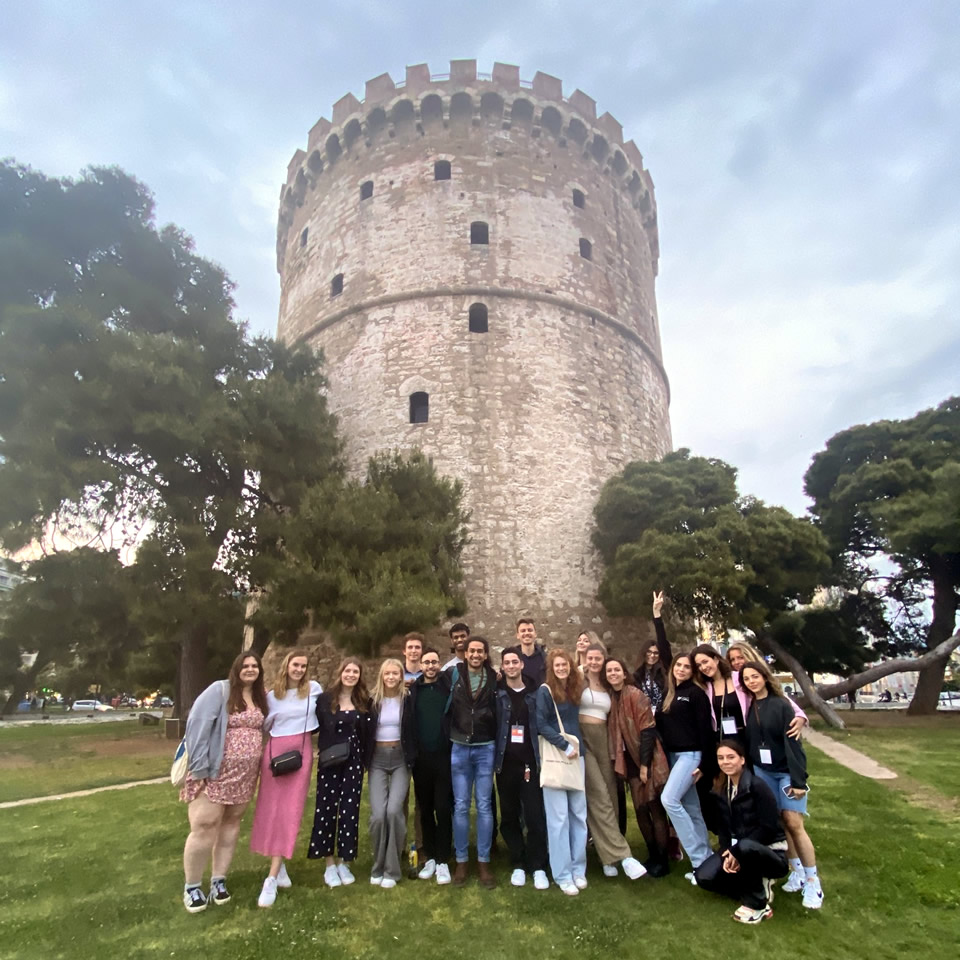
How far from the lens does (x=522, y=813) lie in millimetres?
4391

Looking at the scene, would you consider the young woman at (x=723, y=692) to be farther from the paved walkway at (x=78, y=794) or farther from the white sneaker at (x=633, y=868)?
the paved walkway at (x=78, y=794)

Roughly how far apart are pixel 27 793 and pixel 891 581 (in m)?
18.6

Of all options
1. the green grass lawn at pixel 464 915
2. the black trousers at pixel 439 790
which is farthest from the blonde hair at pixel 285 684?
the green grass lawn at pixel 464 915

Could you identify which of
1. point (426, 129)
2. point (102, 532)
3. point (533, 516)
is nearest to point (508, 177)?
point (426, 129)

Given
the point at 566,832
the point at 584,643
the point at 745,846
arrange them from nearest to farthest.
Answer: the point at 745,846, the point at 566,832, the point at 584,643

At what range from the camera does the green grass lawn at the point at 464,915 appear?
332 centimetres

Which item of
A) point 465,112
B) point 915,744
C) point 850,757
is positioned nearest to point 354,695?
point 850,757

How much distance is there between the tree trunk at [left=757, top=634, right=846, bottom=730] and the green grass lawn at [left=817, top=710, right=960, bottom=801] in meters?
0.23

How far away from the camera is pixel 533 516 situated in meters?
13.9

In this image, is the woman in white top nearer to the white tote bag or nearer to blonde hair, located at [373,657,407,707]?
the white tote bag

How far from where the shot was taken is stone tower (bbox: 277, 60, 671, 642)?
14.0 m

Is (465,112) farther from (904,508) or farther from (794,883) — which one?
(794,883)

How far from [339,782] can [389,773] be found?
12.7 inches

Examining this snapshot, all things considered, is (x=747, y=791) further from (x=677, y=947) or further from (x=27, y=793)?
(x=27, y=793)
